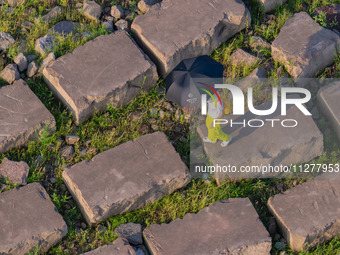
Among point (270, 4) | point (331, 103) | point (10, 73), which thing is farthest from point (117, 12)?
point (331, 103)

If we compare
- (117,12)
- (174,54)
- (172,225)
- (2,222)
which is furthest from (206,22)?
(2,222)

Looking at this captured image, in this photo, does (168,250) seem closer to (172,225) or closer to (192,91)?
(172,225)

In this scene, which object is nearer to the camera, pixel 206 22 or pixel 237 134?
pixel 237 134

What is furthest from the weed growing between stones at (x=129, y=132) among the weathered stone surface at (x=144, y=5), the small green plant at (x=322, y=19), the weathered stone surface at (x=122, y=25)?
the weathered stone surface at (x=122, y=25)

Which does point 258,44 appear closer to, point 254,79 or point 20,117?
point 254,79

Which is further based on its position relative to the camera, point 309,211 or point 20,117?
point 20,117

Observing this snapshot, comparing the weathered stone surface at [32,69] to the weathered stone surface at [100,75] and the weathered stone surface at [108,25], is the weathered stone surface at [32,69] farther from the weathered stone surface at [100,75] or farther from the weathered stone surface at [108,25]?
the weathered stone surface at [108,25]
